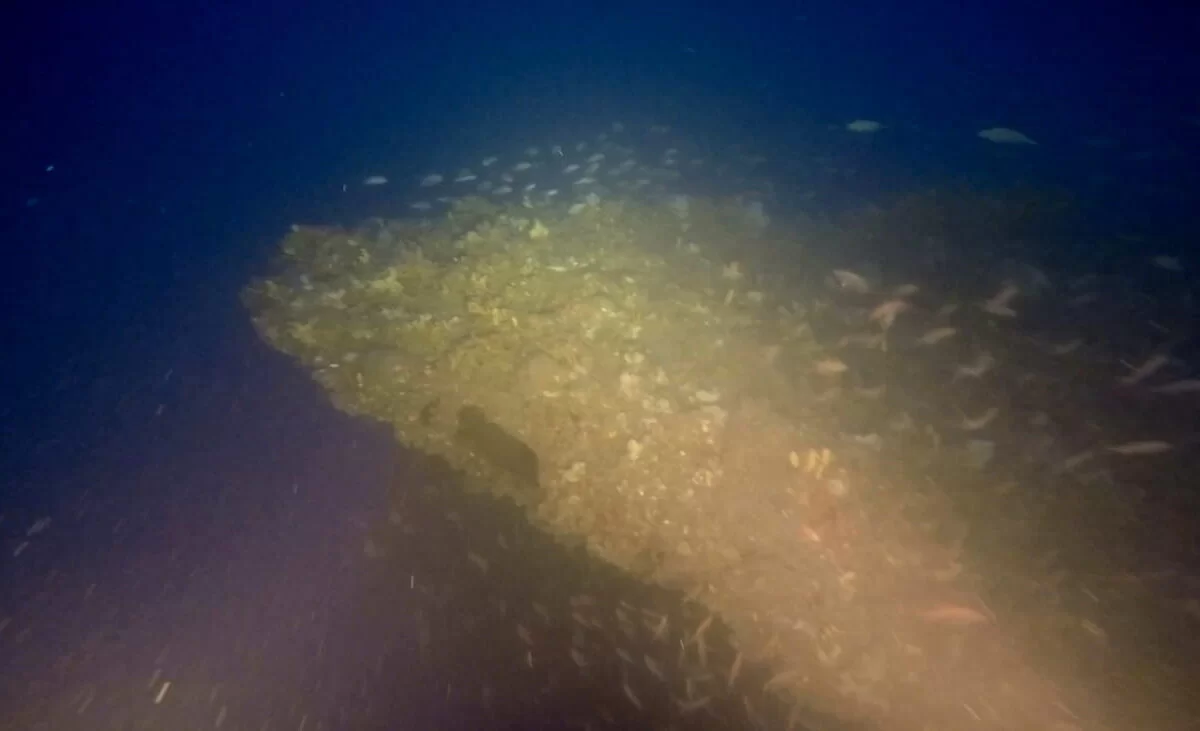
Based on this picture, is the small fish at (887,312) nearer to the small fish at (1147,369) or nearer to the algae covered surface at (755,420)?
the algae covered surface at (755,420)

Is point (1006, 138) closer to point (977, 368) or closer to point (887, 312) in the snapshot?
point (887, 312)

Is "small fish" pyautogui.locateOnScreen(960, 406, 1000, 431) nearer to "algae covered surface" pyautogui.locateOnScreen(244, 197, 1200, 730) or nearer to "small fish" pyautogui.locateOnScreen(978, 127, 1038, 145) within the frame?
"algae covered surface" pyautogui.locateOnScreen(244, 197, 1200, 730)

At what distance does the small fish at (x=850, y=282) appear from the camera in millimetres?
5512

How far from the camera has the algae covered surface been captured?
3689 mm

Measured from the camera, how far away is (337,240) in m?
6.71

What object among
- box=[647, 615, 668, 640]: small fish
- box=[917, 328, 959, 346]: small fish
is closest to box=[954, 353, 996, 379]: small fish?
box=[917, 328, 959, 346]: small fish

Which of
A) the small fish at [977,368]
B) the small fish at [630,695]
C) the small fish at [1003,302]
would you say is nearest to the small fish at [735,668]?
the small fish at [630,695]

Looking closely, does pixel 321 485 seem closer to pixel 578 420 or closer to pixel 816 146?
pixel 578 420

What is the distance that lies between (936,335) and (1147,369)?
1305mm

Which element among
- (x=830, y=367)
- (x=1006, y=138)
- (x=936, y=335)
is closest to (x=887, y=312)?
(x=936, y=335)

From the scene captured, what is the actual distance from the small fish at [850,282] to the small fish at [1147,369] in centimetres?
187

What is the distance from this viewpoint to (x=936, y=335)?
16.3 feet

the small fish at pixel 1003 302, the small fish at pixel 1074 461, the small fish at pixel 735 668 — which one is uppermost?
the small fish at pixel 1003 302

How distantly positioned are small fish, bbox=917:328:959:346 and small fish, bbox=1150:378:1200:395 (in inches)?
49.6
